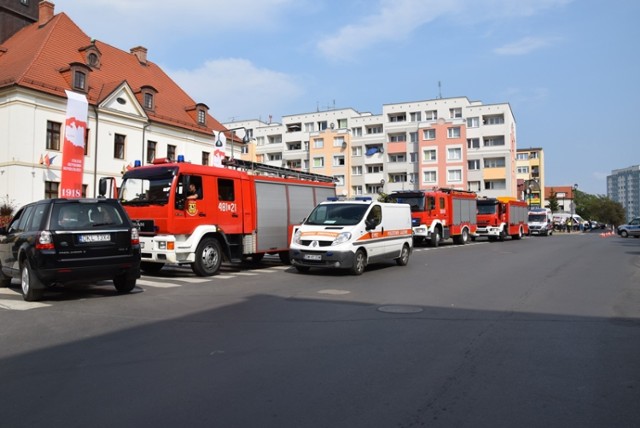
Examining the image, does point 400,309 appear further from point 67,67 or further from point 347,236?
point 67,67

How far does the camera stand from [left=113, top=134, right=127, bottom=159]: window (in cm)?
3362

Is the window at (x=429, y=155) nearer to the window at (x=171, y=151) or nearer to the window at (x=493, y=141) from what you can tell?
the window at (x=493, y=141)

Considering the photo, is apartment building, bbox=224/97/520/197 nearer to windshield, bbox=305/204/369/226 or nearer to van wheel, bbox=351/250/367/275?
windshield, bbox=305/204/369/226

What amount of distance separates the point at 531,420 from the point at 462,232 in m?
26.0

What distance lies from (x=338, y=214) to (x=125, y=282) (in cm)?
580

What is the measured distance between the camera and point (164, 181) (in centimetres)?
1238

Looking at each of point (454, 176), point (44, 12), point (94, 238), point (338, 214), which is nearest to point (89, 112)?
point (44, 12)

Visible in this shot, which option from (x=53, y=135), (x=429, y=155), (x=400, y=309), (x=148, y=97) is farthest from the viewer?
(x=429, y=155)

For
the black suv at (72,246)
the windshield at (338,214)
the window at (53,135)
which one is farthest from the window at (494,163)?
the black suv at (72,246)

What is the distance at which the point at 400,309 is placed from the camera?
328 inches

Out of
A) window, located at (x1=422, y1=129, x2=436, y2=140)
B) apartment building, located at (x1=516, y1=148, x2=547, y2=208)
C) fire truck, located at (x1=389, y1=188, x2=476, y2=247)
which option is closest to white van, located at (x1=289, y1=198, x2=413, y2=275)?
fire truck, located at (x1=389, y1=188, x2=476, y2=247)

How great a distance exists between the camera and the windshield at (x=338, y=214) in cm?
1340

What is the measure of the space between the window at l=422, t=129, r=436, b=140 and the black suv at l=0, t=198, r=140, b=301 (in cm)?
6176

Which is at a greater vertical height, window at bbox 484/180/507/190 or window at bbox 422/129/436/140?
window at bbox 422/129/436/140
